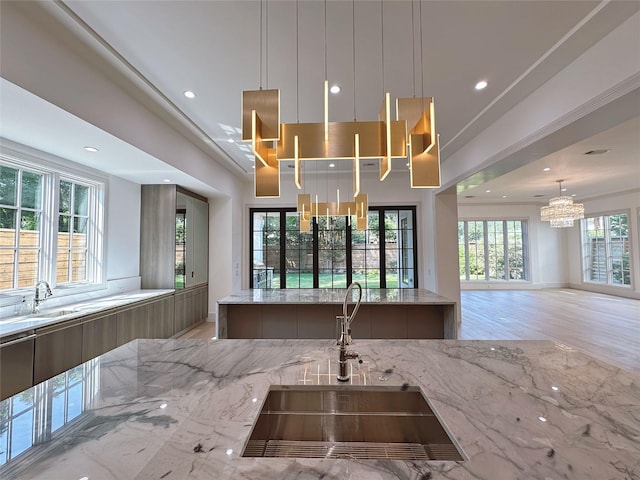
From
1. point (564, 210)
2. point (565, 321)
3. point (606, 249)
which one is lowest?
point (565, 321)

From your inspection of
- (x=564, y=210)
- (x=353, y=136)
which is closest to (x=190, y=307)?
(x=353, y=136)

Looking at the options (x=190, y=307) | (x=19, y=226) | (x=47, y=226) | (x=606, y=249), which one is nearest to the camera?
(x=19, y=226)

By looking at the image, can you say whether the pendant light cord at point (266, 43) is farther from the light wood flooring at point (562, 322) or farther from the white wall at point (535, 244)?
the white wall at point (535, 244)

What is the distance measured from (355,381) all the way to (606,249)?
11.4m

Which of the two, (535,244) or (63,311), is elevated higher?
(535,244)

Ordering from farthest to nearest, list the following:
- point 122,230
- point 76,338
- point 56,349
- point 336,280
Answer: point 336,280
point 122,230
point 76,338
point 56,349

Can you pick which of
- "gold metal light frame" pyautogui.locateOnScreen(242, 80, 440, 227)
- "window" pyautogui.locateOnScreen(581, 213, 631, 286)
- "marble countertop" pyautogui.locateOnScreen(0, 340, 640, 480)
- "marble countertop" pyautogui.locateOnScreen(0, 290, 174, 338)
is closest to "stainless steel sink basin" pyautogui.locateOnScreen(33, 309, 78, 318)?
"marble countertop" pyautogui.locateOnScreen(0, 290, 174, 338)

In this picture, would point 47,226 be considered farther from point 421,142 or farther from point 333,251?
point 333,251

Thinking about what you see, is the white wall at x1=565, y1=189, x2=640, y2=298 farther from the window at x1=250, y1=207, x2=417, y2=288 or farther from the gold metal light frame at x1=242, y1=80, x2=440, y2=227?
the gold metal light frame at x1=242, y1=80, x2=440, y2=227

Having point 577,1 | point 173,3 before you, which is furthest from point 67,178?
point 577,1

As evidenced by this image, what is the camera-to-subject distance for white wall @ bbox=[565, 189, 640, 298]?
777 centimetres

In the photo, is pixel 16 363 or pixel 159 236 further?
pixel 159 236

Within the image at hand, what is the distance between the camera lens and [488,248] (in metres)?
9.86

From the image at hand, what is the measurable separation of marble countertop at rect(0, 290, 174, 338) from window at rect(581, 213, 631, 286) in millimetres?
11701
